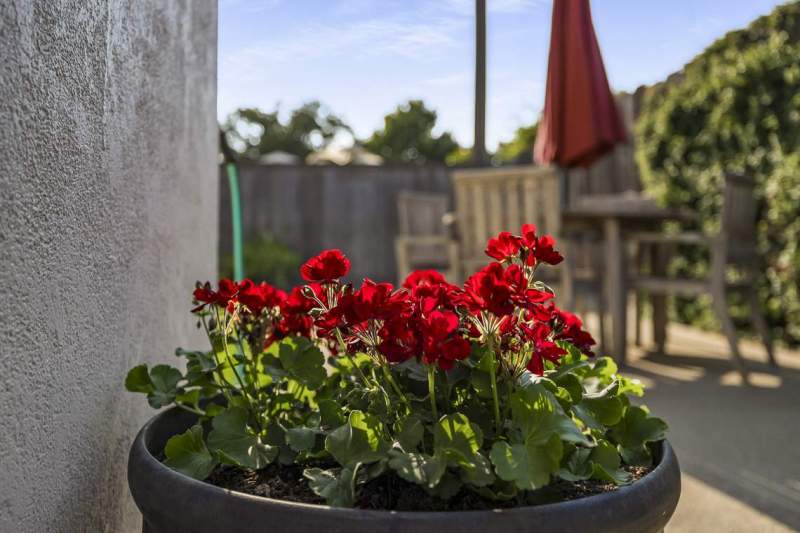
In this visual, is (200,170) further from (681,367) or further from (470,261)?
(681,367)

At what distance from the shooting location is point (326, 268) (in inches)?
29.6

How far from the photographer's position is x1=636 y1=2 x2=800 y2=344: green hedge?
3.51 metres

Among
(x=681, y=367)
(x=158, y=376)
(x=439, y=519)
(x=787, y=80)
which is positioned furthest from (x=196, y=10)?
(x=787, y=80)

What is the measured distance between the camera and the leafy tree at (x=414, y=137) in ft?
61.4

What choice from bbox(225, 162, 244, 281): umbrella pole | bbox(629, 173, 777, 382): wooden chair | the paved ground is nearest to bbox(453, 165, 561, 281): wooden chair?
bbox(629, 173, 777, 382): wooden chair

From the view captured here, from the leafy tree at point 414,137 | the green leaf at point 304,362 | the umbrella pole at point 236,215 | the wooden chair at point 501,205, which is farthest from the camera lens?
the leafy tree at point 414,137

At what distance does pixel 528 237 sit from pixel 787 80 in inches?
138

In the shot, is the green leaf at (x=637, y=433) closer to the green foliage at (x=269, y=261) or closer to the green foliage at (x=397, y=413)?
the green foliage at (x=397, y=413)

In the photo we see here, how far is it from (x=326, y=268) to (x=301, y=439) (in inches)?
7.4

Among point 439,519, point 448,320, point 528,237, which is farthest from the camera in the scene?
point 528,237

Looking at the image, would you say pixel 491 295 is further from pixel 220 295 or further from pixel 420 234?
pixel 420 234

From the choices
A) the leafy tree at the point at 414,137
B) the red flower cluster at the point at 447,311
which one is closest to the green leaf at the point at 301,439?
the red flower cluster at the point at 447,311

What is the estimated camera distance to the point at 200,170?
4.57ft

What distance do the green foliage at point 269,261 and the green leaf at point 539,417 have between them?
253 inches
